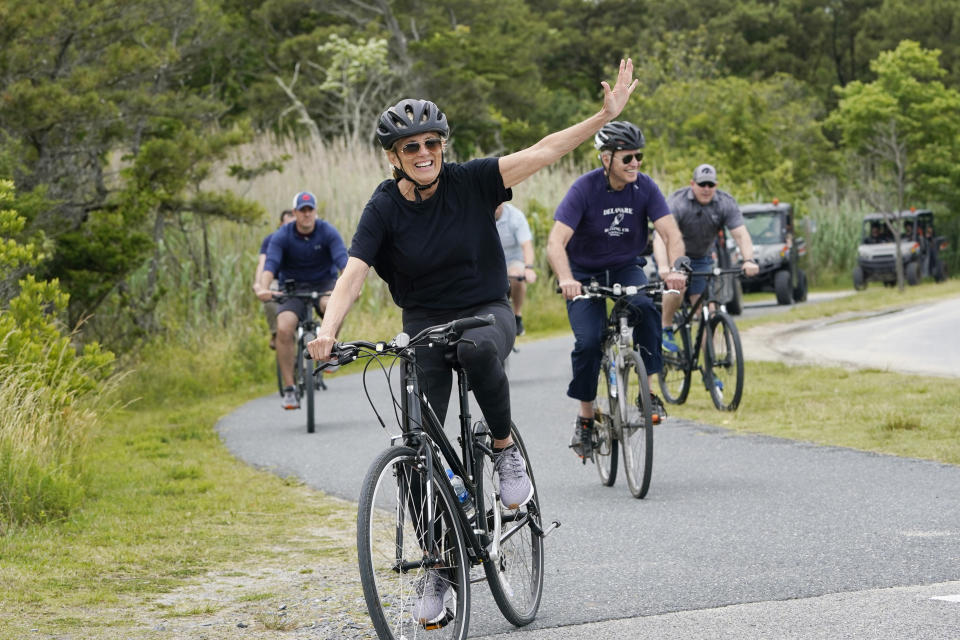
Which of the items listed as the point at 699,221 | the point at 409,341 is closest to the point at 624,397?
the point at 409,341

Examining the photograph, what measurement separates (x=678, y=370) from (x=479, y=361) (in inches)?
288

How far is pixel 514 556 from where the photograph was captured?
18.0 ft

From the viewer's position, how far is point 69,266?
1549 cm

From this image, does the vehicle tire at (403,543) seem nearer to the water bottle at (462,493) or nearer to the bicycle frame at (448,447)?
the bicycle frame at (448,447)

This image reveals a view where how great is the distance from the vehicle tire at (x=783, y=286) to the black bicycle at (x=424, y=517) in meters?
25.6

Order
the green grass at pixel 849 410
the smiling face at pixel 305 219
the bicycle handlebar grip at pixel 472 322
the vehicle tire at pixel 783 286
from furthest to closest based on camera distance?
the vehicle tire at pixel 783 286
the smiling face at pixel 305 219
the green grass at pixel 849 410
the bicycle handlebar grip at pixel 472 322

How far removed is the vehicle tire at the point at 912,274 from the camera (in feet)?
127

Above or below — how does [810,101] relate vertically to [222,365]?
above

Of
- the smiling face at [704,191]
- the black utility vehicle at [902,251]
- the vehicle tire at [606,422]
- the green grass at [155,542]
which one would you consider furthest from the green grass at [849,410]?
the black utility vehicle at [902,251]

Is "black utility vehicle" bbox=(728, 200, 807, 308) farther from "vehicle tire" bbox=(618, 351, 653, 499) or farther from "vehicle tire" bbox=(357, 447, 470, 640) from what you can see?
"vehicle tire" bbox=(357, 447, 470, 640)

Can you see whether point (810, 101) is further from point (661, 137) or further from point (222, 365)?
point (222, 365)

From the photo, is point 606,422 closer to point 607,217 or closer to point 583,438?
point 583,438

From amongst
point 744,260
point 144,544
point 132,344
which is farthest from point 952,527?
point 132,344

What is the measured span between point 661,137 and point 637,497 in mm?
37555
